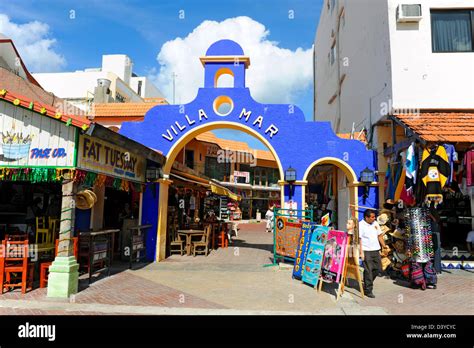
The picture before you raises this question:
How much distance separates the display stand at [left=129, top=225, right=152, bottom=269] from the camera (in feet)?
31.6

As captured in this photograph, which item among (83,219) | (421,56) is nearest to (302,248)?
(83,219)

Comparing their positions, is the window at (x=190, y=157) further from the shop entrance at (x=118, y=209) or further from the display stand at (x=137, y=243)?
the display stand at (x=137, y=243)

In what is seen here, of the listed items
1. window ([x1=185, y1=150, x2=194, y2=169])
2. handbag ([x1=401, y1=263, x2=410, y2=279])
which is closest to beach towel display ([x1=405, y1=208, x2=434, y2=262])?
handbag ([x1=401, y1=263, x2=410, y2=279])

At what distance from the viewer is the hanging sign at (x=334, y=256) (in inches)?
277

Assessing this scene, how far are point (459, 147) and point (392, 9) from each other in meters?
5.16

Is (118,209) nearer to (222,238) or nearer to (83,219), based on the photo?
(83,219)

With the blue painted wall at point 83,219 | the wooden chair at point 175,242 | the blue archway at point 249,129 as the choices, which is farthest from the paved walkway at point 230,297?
the blue archway at point 249,129

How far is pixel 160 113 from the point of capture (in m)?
11.4

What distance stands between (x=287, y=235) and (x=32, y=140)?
6712 millimetres

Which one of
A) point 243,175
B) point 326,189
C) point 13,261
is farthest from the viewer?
point 243,175

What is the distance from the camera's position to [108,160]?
26.6 feet

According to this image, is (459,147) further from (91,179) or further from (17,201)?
(17,201)

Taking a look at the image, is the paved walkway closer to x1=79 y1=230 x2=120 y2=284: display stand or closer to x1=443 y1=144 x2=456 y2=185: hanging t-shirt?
x1=79 y1=230 x2=120 y2=284: display stand
